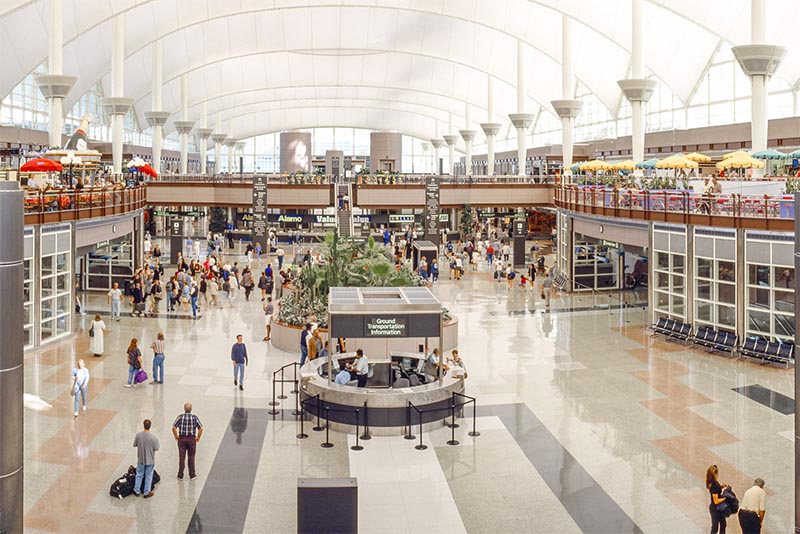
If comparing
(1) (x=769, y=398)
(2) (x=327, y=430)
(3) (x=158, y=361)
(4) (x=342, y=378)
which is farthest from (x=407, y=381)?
(1) (x=769, y=398)

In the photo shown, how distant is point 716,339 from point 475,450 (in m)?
Answer: 11.2

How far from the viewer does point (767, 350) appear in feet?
67.4

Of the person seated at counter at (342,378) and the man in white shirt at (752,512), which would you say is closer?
the man in white shirt at (752,512)

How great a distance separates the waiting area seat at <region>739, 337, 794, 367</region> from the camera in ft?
65.8

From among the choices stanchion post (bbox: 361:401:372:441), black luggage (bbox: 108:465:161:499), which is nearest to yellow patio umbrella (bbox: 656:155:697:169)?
stanchion post (bbox: 361:401:372:441)

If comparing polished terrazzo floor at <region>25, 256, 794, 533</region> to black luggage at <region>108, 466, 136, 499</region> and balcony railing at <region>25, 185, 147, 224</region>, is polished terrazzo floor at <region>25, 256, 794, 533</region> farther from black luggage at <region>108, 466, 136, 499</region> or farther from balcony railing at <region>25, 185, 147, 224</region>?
balcony railing at <region>25, 185, 147, 224</region>

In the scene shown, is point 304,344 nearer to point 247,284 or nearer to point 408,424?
point 408,424

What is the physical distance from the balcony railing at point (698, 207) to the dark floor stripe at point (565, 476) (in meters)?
9.12

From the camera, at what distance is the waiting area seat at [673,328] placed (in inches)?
917

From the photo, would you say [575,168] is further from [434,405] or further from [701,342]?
[434,405]

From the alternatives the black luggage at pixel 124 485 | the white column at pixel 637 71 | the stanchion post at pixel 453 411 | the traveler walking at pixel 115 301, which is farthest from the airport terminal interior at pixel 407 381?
the white column at pixel 637 71

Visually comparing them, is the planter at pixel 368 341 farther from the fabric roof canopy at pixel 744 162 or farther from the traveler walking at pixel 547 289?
the fabric roof canopy at pixel 744 162

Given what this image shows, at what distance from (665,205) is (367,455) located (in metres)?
15.0

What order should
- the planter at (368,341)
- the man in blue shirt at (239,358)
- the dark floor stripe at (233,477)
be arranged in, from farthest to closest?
the planter at (368,341), the man in blue shirt at (239,358), the dark floor stripe at (233,477)
